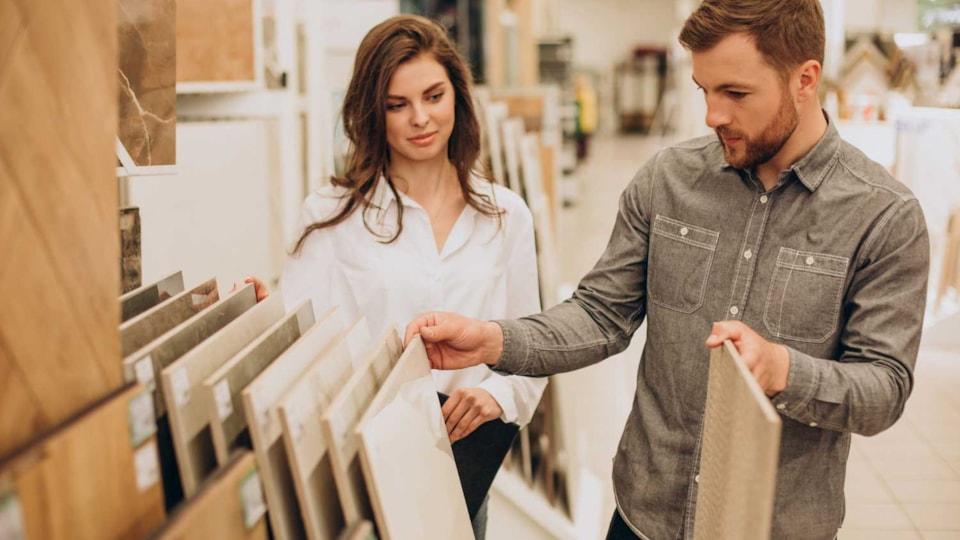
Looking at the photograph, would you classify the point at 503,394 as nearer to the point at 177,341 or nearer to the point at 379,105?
the point at 379,105

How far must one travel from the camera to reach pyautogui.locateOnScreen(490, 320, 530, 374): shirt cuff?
5.82 ft

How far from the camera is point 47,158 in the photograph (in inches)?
33.1

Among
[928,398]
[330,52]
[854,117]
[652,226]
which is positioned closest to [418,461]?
[652,226]

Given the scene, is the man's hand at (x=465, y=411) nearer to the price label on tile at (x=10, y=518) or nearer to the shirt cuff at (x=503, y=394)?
the shirt cuff at (x=503, y=394)

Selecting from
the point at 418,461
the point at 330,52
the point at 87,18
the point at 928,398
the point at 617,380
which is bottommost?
the point at 617,380

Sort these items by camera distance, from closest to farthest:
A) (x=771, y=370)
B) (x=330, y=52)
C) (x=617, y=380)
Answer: (x=771, y=370) < (x=330, y=52) < (x=617, y=380)

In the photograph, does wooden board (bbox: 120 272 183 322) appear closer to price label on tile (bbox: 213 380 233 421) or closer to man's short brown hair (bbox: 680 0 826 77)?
price label on tile (bbox: 213 380 233 421)

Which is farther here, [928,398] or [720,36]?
[928,398]

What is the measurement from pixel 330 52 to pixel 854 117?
7.89 ft

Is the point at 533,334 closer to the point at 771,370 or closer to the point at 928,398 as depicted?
the point at 771,370

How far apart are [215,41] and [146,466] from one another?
65.8 inches

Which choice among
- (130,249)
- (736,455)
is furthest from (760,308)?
(130,249)

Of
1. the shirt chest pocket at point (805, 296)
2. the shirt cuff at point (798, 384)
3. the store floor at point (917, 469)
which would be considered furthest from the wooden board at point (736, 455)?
the store floor at point (917, 469)

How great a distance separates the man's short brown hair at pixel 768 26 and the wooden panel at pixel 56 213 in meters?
0.99
